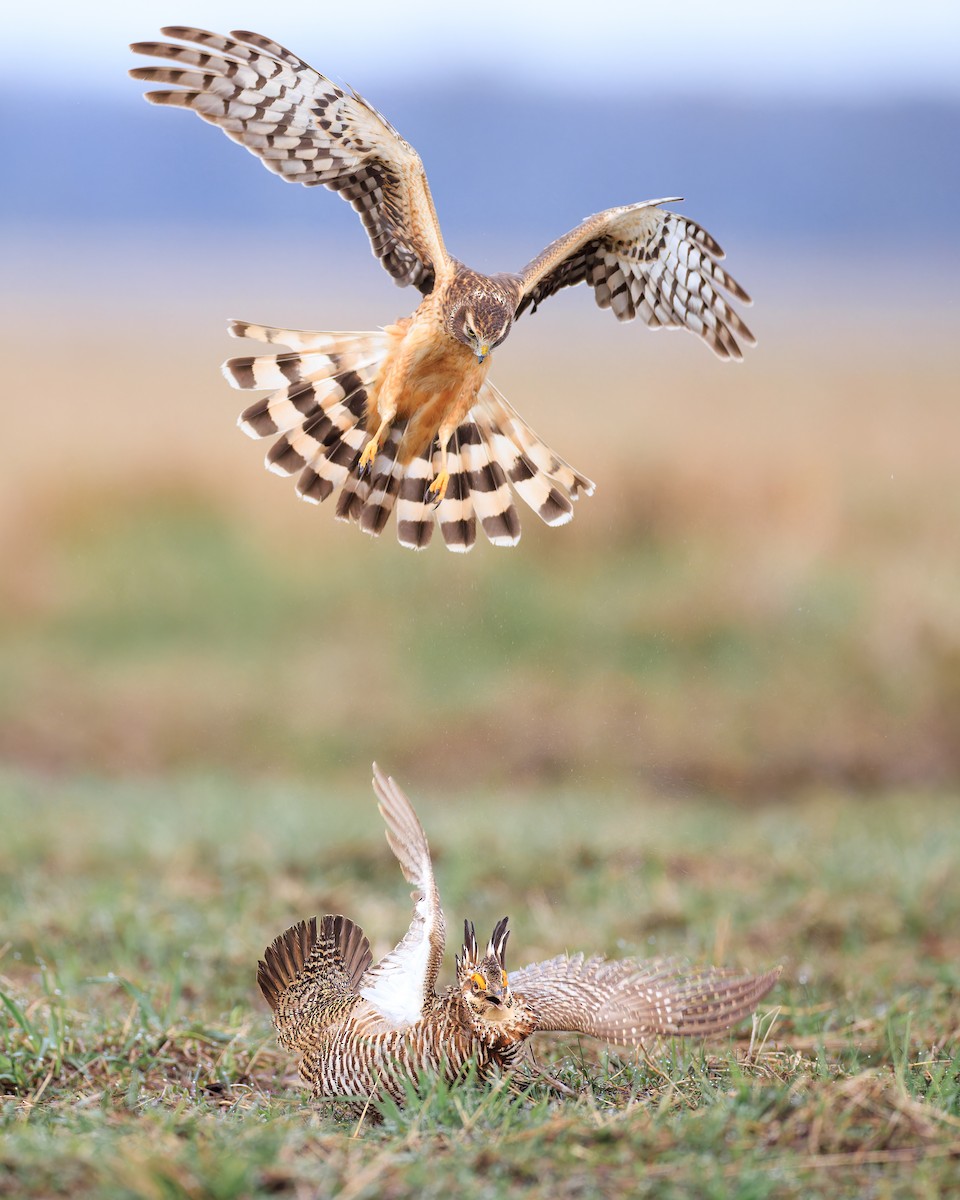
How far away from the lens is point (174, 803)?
26.3ft

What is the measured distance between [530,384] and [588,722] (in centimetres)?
1057

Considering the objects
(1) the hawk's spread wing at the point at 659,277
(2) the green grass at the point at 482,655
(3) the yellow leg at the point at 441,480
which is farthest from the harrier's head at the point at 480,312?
(2) the green grass at the point at 482,655

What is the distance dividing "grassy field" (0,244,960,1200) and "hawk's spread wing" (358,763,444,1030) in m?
0.27

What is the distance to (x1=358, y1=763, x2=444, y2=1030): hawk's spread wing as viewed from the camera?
351 cm

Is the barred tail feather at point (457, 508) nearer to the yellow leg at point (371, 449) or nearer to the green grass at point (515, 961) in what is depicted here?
the yellow leg at point (371, 449)

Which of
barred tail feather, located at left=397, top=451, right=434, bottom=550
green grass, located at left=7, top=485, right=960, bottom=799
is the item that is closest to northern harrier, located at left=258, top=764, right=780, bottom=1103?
barred tail feather, located at left=397, top=451, right=434, bottom=550

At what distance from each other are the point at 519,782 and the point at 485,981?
21.5 feet

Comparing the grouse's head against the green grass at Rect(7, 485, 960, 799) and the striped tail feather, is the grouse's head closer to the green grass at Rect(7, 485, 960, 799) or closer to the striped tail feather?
the striped tail feather

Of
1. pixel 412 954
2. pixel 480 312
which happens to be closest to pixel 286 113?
pixel 480 312

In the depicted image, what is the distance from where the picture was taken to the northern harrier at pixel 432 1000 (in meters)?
3.42

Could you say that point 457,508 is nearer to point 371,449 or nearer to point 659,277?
point 371,449

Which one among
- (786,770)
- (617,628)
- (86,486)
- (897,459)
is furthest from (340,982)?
(897,459)

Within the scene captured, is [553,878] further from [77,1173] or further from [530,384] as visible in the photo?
[530,384]

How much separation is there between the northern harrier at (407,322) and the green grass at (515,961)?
1671 mm
